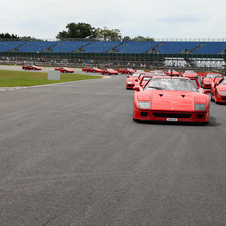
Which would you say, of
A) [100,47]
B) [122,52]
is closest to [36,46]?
[100,47]

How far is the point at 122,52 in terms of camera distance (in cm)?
8375

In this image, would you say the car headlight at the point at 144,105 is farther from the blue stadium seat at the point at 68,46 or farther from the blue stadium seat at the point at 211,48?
the blue stadium seat at the point at 68,46

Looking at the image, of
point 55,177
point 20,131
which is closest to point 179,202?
point 55,177

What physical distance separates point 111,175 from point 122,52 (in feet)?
266

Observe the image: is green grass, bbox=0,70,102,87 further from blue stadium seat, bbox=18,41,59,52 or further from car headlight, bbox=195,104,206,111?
blue stadium seat, bbox=18,41,59,52

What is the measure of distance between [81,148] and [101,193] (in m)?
2.09

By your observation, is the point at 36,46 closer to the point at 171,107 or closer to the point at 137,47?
the point at 137,47

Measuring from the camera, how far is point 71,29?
453 feet

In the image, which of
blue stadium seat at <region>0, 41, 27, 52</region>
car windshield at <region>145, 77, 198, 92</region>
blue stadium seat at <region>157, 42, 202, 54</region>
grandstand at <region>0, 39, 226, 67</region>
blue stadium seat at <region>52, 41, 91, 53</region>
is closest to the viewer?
car windshield at <region>145, 77, 198, 92</region>

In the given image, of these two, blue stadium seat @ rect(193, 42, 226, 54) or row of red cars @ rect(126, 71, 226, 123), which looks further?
blue stadium seat @ rect(193, 42, 226, 54)

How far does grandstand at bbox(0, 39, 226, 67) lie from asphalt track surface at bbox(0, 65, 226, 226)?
223ft

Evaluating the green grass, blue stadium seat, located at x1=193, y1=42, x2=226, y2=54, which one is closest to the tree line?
blue stadium seat, located at x1=193, y1=42, x2=226, y2=54

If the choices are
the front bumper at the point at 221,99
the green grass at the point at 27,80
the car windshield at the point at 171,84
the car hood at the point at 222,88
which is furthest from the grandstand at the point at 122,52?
the car windshield at the point at 171,84

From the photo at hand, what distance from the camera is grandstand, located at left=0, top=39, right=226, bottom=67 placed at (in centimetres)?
7644
